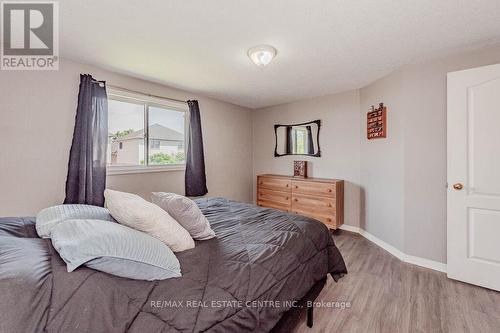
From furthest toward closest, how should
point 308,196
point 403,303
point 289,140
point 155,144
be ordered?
point 289,140 → point 308,196 → point 155,144 → point 403,303

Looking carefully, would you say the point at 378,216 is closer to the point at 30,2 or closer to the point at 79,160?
the point at 79,160

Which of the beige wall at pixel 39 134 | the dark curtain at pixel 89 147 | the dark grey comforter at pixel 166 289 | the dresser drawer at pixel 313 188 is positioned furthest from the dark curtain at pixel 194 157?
the dark grey comforter at pixel 166 289

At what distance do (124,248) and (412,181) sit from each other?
2.95m

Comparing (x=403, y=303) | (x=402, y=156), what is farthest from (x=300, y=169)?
(x=403, y=303)

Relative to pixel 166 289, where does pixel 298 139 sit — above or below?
above

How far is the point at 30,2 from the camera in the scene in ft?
5.45

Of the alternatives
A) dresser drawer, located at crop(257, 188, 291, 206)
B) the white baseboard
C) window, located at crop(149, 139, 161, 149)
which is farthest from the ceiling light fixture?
the white baseboard

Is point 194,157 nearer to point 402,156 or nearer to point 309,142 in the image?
point 309,142

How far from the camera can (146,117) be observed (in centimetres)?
330

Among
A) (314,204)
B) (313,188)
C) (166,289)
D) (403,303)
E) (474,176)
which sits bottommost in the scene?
(403,303)

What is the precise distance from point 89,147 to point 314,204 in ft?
10.4

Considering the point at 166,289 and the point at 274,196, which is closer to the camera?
the point at 166,289

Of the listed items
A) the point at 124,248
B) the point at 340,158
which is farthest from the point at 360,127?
the point at 124,248

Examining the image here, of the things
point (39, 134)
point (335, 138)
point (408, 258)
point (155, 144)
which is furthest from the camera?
point (335, 138)
